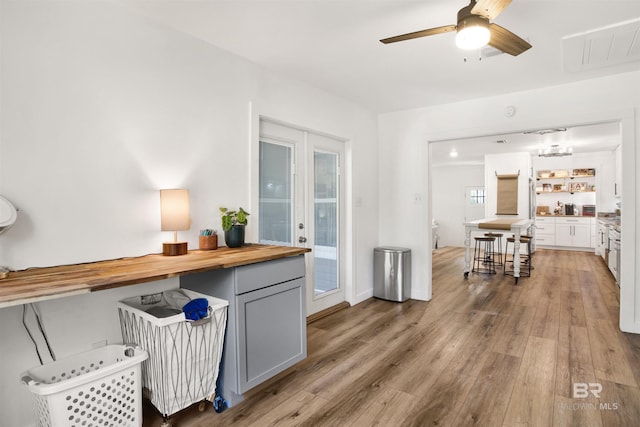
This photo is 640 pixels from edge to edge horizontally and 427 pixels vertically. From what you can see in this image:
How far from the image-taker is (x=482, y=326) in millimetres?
3527

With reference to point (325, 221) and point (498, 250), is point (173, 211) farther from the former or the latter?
point (498, 250)

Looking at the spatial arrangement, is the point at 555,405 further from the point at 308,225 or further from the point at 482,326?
the point at 308,225

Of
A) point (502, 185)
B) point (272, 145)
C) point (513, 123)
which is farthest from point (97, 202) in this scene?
point (502, 185)

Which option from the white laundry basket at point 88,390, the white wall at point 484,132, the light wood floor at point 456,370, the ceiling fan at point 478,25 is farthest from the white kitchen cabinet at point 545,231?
the white laundry basket at point 88,390

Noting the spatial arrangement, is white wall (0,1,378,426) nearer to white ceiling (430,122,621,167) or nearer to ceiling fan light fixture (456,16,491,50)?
ceiling fan light fixture (456,16,491,50)

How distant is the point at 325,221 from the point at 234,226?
1.53 m

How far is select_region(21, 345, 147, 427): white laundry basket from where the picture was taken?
149cm

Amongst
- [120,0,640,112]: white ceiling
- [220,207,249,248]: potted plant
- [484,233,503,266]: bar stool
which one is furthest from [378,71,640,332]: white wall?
[484,233,503,266]: bar stool

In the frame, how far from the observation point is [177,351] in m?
1.90

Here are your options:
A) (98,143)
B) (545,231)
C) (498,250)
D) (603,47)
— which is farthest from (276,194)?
(545,231)

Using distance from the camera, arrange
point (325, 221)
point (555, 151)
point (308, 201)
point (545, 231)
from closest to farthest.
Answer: point (308, 201) < point (325, 221) < point (555, 151) < point (545, 231)

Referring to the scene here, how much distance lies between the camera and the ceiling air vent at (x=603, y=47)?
8.07 ft

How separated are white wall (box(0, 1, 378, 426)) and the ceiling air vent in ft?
8.58

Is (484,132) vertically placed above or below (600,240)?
above
